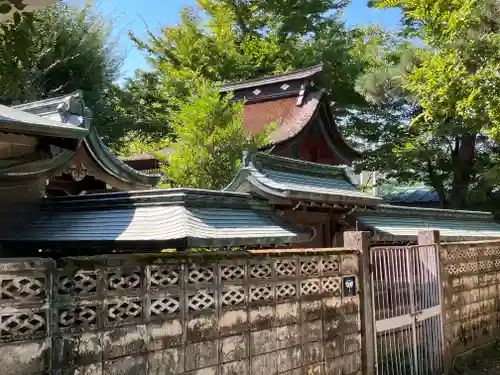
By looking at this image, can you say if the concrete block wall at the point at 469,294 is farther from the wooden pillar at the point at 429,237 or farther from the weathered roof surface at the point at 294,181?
the weathered roof surface at the point at 294,181

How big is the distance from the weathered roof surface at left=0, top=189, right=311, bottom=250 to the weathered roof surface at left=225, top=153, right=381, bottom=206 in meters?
0.54

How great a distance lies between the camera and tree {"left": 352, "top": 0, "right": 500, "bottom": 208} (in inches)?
414

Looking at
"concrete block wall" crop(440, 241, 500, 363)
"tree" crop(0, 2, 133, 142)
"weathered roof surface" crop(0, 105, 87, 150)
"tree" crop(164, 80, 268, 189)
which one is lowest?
"concrete block wall" crop(440, 241, 500, 363)

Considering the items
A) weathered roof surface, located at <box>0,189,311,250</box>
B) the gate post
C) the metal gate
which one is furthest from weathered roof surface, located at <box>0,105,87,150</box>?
the metal gate

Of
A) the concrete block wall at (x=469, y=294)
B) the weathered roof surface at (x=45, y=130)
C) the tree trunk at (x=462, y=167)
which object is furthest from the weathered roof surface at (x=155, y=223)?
the tree trunk at (x=462, y=167)

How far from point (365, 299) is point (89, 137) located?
5411 millimetres

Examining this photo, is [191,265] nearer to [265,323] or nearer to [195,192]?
[265,323]

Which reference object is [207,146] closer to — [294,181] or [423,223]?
[294,181]

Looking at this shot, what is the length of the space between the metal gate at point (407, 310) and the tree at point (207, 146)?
6.18 metres

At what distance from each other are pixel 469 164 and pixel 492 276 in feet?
42.7

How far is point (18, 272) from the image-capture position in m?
3.74

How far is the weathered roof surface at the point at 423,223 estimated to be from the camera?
12883 millimetres

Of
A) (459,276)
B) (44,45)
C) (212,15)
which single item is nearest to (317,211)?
(459,276)

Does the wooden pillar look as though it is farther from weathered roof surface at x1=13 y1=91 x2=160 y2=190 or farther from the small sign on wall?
weathered roof surface at x1=13 y1=91 x2=160 y2=190
